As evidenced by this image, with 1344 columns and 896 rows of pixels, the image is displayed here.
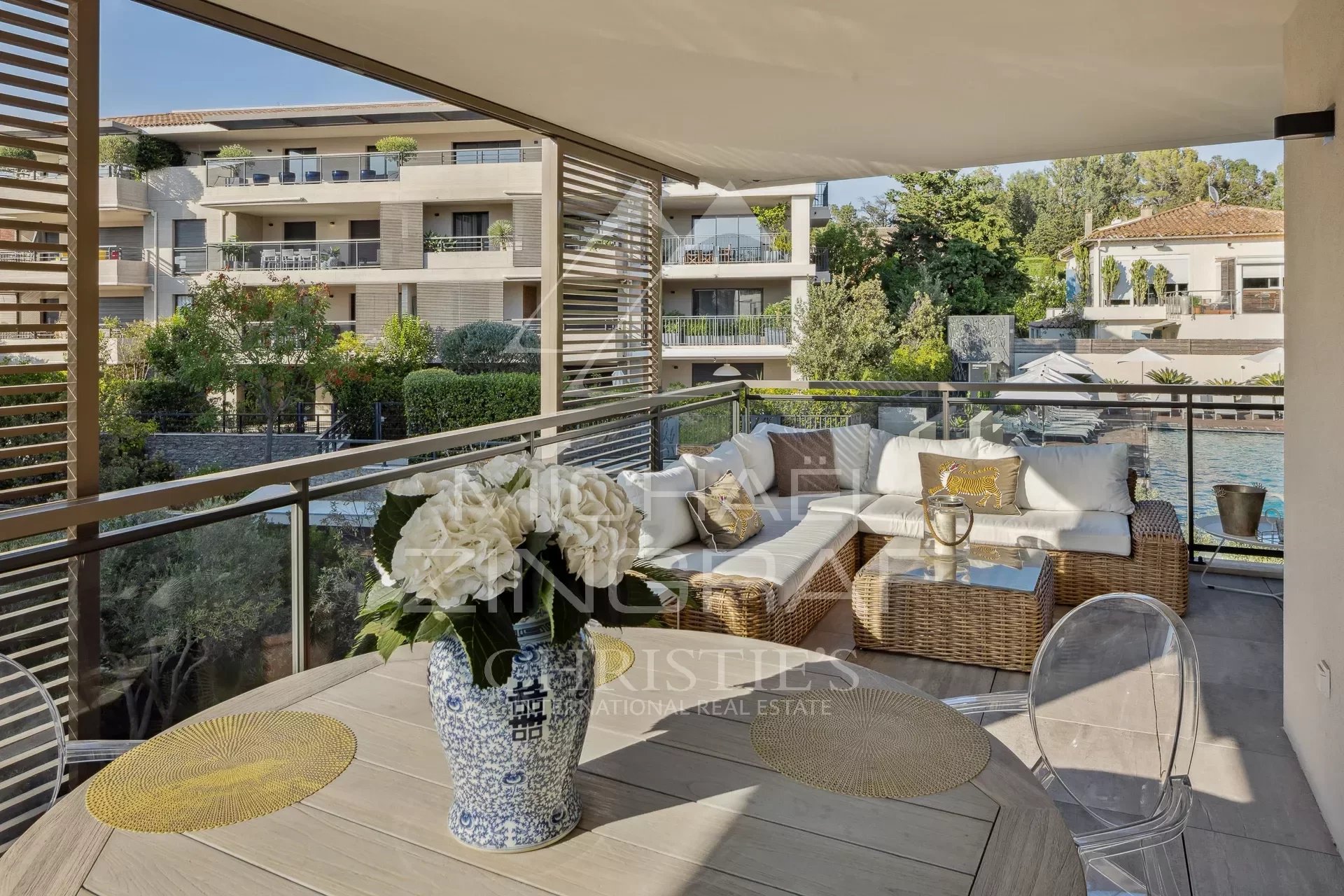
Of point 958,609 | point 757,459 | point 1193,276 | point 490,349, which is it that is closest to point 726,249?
point 490,349

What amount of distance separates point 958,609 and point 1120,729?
7.20ft

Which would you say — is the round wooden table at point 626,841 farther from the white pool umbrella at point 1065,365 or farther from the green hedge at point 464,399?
the green hedge at point 464,399

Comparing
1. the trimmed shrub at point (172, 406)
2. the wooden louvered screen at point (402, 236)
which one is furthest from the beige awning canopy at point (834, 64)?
the wooden louvered screen at point (402, 236)

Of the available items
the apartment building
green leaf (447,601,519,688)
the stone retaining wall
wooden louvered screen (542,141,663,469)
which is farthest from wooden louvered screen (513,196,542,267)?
green leaf (447,601,519,688)

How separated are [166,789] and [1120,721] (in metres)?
1.51

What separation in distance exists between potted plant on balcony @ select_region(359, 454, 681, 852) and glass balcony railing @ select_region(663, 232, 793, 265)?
66.4ft

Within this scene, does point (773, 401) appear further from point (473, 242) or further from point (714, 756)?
point (473, 242)

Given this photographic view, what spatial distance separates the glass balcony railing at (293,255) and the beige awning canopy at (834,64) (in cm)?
1845

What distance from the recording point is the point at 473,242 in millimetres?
21219

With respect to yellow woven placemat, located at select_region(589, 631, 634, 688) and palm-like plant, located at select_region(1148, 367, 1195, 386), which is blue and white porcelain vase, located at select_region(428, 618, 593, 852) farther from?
palm-like plant, located at select_region(1148, 367, 1195, 386)

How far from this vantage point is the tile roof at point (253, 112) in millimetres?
22422

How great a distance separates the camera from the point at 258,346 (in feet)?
57.7

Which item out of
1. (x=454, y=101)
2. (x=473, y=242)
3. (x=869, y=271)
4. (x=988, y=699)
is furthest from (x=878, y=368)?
(x=988, y=699)

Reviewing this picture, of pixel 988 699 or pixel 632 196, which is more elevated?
pixel 632 196
